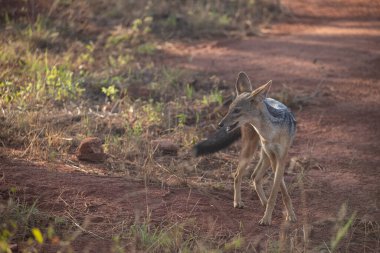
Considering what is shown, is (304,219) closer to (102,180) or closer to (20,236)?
(102,180)

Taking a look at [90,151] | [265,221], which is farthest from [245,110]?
[90,151]

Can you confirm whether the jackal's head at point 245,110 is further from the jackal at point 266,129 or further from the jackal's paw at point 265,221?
the jackal's paw at point 265,221

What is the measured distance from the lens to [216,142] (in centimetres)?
612

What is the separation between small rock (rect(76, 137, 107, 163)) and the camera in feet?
21.5

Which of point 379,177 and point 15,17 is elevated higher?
point 15,17

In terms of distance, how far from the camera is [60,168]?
617cm

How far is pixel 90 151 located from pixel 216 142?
1.46 m

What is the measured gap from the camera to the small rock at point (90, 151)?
655 centimetres

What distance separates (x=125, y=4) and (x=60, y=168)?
7.90 meters

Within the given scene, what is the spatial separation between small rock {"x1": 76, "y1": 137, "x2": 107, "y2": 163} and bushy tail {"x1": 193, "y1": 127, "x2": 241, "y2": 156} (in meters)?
1.23

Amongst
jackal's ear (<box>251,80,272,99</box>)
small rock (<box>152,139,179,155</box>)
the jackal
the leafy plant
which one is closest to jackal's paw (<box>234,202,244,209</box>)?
the jackal

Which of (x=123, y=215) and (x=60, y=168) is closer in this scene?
(x=123, y=215)

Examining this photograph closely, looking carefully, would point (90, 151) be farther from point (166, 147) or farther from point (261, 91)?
point (261, 91)

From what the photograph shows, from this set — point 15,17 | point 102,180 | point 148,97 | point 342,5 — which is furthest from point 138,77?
point 342,5
